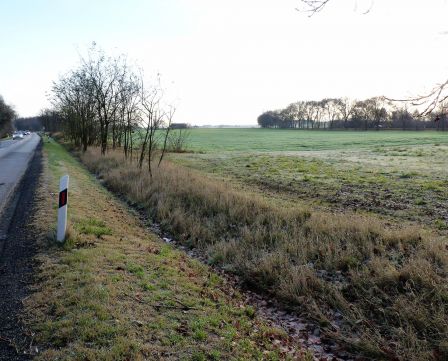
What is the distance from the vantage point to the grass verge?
395 cm

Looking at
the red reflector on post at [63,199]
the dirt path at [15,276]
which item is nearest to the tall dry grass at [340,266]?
the red reflector on post at [63,199]

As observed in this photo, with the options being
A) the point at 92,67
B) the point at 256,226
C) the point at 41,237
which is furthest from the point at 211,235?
the point at 92,67

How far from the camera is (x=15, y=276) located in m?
5.63

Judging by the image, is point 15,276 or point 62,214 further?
point 62,214

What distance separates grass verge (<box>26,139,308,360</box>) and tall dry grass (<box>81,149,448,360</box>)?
935 mm

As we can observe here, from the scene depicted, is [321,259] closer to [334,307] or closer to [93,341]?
[334,307]

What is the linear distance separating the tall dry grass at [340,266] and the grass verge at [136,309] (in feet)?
3.07

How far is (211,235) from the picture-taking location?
30.3 feet

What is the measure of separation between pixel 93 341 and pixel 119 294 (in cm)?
116

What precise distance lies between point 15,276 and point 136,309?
7.38 feet

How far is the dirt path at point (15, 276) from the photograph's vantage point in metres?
3.87

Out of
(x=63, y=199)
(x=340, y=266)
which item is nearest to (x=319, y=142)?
(x=340, y=266)

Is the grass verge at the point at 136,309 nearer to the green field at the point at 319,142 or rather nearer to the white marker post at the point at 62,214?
the white marker post at the point at 62,214

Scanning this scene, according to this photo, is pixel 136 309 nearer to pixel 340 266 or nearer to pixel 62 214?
pixel 62 214
